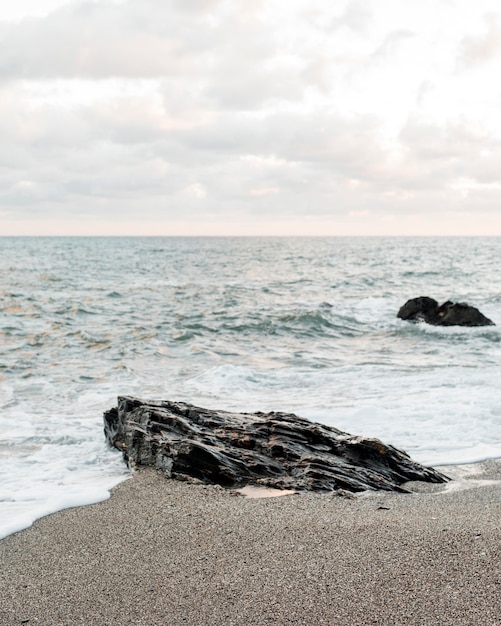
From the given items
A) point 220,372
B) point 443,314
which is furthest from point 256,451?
point 443,314

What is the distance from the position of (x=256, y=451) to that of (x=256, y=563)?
7.63 feet

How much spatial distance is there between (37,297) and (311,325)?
500 inches

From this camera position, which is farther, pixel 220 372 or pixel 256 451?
pixel 220 372

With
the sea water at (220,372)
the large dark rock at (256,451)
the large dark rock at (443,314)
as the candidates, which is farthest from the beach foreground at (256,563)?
the large dark rock at (443,314)

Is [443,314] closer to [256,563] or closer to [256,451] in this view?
[256,451]

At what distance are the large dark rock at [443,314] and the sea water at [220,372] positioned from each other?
533mm

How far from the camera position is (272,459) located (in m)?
5.90

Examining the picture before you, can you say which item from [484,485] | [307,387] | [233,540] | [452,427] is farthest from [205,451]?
[307,387]

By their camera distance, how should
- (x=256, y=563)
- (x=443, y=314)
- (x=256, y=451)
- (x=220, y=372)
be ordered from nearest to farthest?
(x=256, y=563), (x=256, y=451), (x=220, y=372), (x=443, y=314)

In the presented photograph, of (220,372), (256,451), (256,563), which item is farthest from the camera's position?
(220,372)

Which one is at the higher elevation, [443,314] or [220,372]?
[443,314]

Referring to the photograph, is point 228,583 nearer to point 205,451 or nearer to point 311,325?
point 205,451

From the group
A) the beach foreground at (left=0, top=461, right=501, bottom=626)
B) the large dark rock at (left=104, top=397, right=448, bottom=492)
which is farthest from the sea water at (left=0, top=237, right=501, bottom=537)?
the beach foreground at (left=0, top=461, right=501, bottom=626)

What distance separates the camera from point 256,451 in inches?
237
